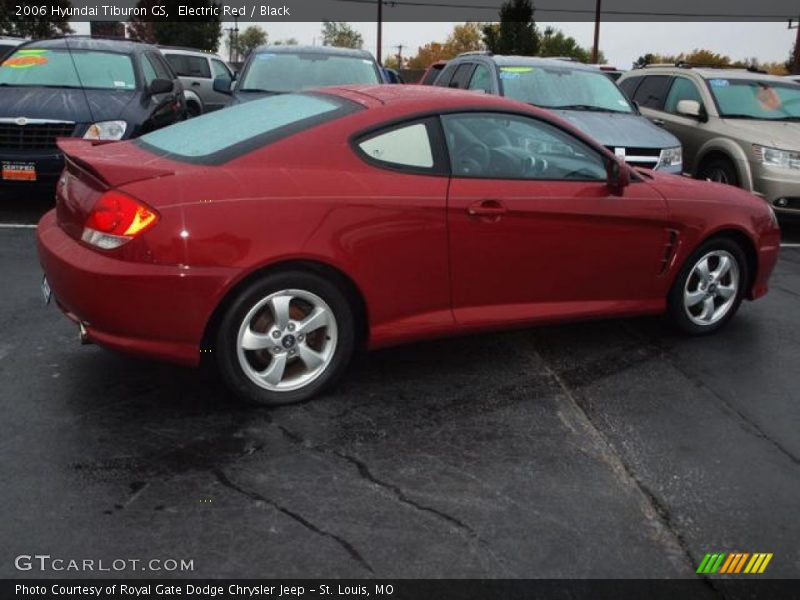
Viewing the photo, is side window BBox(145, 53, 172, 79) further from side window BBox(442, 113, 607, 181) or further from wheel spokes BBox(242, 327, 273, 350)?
wheel spokes BBox(242, 327, 273, 350)

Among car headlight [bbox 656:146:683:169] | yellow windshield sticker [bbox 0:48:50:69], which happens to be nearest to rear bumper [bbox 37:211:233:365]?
car headlight [bbox 656:146:683:169]

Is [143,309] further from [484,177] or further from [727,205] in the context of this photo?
[727,205]

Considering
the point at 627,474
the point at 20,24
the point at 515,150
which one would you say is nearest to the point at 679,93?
the point at 515,150

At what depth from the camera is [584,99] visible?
9.28 m

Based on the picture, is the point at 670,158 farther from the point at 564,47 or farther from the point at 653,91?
the point at 564,47

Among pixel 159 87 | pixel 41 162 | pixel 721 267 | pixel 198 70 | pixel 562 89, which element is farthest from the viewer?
pixel 198 70

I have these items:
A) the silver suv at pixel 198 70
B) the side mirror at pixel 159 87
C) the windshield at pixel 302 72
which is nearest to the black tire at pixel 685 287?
the windshield at pixel 302 72

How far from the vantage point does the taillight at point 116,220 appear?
3.56m

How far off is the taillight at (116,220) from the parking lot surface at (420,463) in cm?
80

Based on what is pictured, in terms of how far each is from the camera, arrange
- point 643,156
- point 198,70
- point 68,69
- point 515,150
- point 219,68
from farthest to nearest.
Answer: point 219,68
point 198,70
point 68,69
point 643,156
point 515,150

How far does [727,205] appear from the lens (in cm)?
515

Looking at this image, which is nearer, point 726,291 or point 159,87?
point 726,291

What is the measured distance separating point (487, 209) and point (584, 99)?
221 inches
